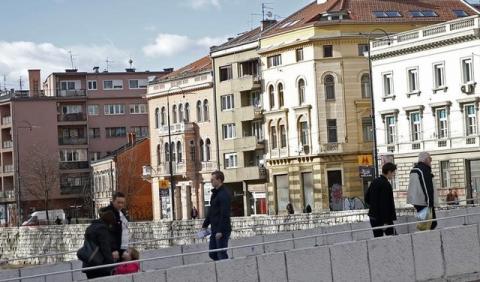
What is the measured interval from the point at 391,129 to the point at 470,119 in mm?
8223

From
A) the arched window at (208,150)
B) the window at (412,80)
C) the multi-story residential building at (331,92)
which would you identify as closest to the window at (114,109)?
the arched window at (208,150)

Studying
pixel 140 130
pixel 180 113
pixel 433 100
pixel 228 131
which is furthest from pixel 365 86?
pixel 140 130

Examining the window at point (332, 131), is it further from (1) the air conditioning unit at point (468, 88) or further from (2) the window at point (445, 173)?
(1) the air conditioning unit at point (468, 88)

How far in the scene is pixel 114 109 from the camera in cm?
13350

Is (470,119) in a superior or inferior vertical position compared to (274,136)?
inferior

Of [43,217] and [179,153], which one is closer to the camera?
[179,153]

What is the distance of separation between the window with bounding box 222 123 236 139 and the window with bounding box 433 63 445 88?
2702 cm

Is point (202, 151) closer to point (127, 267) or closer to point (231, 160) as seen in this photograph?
point (231, 160)

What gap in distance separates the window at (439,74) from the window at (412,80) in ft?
7.35

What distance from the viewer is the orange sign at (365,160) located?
78.3 meters

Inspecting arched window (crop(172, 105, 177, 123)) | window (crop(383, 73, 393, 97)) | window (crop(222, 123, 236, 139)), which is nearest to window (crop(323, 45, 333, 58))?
window (crop(383, 73, 393, 97))

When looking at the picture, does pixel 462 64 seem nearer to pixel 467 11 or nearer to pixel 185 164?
pixel 467 11

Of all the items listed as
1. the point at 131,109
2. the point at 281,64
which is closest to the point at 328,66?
the point at 281,64

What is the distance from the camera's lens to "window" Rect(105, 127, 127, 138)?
133500mm
